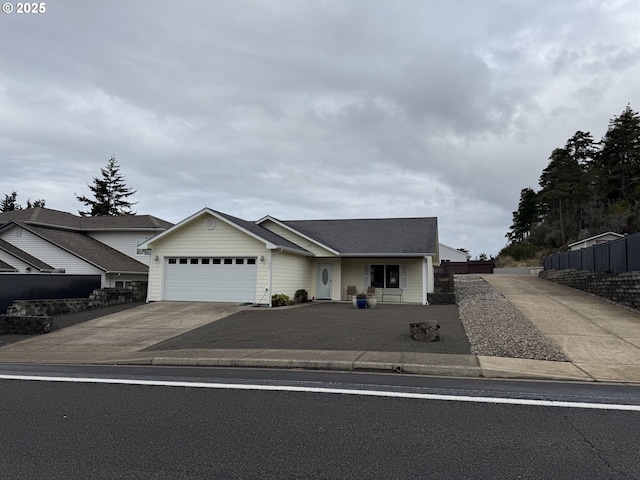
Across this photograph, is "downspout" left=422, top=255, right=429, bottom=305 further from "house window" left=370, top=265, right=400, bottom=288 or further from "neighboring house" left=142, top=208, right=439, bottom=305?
"house window" left=370, top=265, right=400, bottom=288

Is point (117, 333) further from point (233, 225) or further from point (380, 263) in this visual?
point (380, 263)

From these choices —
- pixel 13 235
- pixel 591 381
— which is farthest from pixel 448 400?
pixel 13 235

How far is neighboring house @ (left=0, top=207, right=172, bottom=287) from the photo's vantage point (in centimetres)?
2500

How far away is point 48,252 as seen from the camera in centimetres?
2589

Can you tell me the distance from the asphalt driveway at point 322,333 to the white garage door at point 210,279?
3143 mm

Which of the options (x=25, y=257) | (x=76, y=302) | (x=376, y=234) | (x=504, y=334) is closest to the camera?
(x=504, y=334)

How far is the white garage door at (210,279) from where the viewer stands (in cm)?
2084

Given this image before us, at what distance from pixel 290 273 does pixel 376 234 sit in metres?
6.22

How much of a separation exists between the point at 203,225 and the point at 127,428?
16904mm

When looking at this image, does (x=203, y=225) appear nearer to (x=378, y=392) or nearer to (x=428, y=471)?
(x=378, y=392)

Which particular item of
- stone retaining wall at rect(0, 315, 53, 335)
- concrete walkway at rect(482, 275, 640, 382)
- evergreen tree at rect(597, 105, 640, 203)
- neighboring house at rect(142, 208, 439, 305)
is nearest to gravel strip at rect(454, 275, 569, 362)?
concrete walkway at rect(482, 275, 640, 382)

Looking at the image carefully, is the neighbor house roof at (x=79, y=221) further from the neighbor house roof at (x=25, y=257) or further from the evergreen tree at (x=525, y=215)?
the evergreen tree at (x=525, y=215)

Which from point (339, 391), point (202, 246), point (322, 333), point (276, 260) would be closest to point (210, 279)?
point (202, 246)

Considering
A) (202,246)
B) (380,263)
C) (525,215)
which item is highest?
(525,215)
